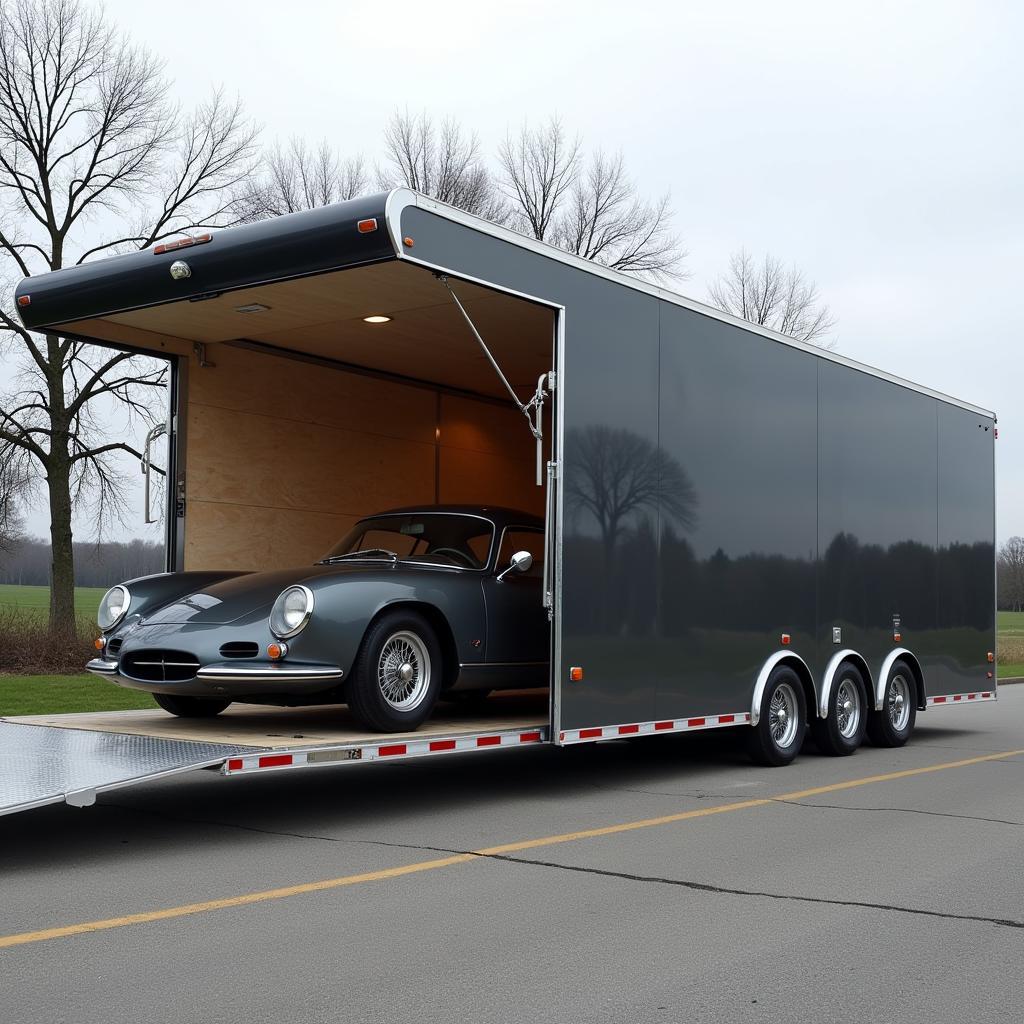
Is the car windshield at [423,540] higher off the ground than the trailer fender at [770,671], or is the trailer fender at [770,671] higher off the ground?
the car windshield at [423,540]

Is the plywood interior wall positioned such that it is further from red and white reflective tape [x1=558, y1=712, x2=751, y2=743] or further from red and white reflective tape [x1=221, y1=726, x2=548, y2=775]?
red and white reflective tape [x1=558, y1=712, x2=751, y2=743]

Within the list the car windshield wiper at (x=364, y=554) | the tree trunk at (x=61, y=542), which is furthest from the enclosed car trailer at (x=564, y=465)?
the tree trunk at (x=61, y=542)

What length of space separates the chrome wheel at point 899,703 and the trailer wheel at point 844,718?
28.2 inches

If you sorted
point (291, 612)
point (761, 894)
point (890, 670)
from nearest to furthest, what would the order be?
point (761, 894) < point (291, 612) < point (890, 670)

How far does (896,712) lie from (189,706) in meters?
7.30

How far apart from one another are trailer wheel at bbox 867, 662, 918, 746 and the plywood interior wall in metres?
4.26

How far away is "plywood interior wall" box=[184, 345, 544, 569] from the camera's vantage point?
10359mm

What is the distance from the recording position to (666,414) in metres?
9.66

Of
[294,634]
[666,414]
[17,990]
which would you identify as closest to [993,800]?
[666,414]

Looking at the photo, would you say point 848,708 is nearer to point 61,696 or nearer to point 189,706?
point 189,706

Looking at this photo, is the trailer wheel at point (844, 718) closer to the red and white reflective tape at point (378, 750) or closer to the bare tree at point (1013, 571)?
the red and white reflective tape at point (378, 750)

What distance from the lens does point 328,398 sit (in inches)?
446

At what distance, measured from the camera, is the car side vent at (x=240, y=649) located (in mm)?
7766

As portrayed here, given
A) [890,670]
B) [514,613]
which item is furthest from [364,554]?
[890,670]
